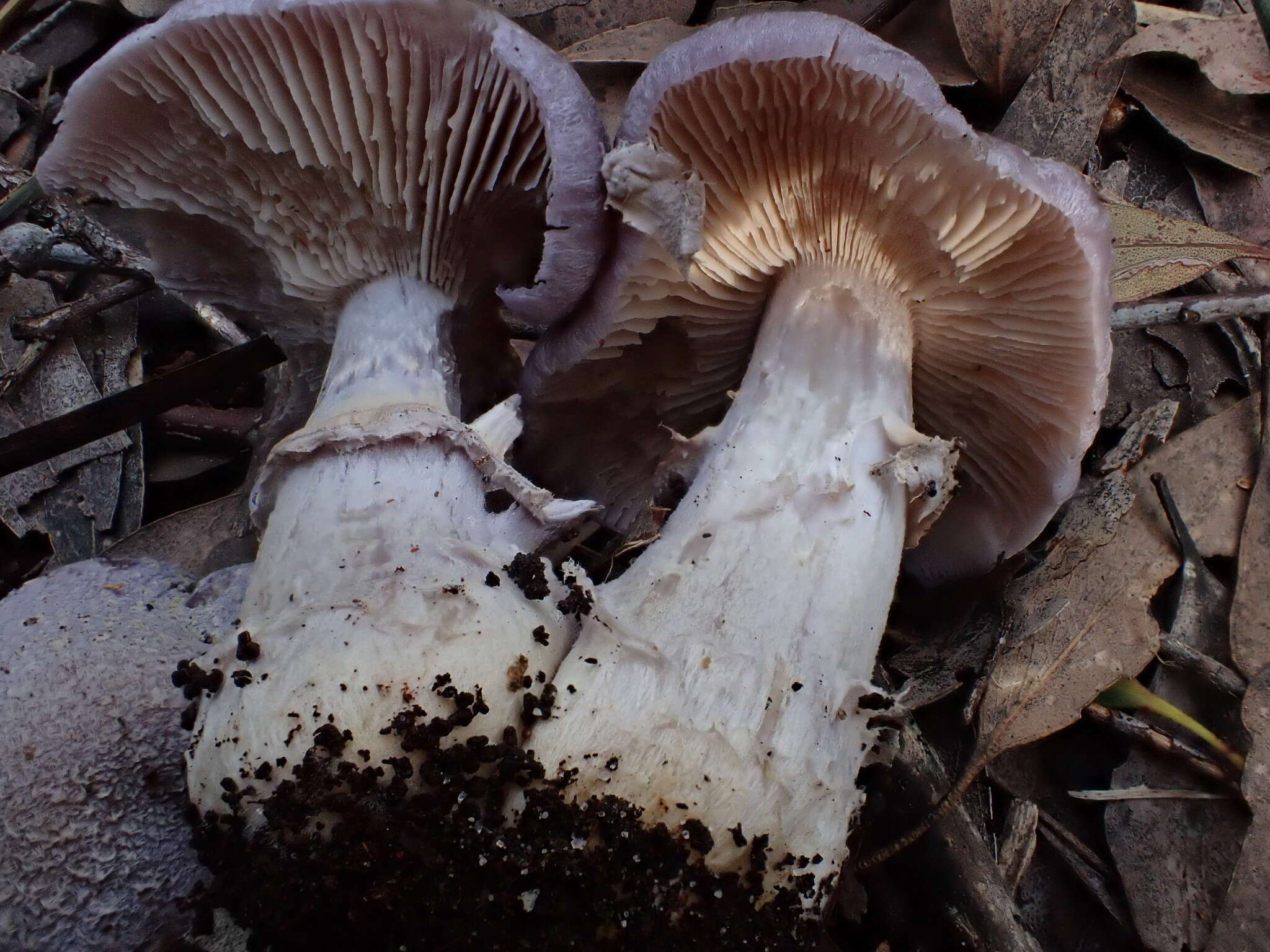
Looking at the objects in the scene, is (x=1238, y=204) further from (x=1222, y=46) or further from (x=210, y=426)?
(x=210, y=426)

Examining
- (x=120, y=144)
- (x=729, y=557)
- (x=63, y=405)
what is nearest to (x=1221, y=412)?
(x=729, y=557)

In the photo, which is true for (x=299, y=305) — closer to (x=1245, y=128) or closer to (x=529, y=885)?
(x=529, y=885)

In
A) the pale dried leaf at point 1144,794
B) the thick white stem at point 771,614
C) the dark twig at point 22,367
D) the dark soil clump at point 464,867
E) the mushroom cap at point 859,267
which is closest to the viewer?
the dark soil clump at point 464,867

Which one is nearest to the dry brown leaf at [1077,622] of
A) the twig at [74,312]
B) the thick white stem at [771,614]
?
the thick white stem at [771,614]

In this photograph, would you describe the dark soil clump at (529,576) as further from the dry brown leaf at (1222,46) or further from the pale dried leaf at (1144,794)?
the dry brown leaf at (1222,46)

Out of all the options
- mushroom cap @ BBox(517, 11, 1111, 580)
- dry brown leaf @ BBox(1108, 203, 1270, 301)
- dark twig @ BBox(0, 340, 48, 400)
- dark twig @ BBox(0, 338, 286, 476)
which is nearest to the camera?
mushroom cap @ BBox(517, 11, 1111, 580)

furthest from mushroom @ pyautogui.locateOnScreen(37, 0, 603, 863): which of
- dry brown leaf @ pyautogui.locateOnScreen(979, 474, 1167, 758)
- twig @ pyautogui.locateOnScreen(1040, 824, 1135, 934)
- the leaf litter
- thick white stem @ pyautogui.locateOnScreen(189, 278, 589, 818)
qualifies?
twig @ pyautogui.locateOnScreen(1040, 824, 1135, 934)

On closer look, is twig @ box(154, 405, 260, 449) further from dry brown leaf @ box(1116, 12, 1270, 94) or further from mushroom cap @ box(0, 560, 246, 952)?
dry brown leaf @ box(1116, 12, 1270, 94)
